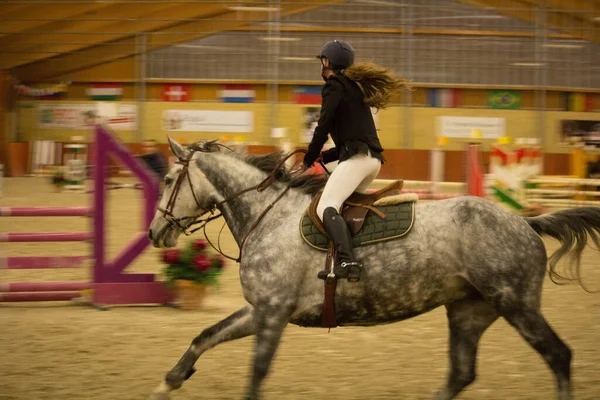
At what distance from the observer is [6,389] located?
530 cm

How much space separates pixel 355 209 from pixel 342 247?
310 millimetres

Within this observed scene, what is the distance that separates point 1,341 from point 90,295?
4.38ft

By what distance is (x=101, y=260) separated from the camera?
24.8 ft

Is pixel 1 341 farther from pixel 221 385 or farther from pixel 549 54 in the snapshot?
pixel 549 54

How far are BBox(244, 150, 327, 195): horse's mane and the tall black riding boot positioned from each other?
0.44 metres

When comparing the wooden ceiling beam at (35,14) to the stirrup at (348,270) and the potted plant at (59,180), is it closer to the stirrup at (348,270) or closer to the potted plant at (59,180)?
the potted plant at (59,180)

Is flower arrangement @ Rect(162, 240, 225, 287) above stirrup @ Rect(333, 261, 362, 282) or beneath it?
beneath

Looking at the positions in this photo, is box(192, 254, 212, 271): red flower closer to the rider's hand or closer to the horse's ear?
the horse's ear

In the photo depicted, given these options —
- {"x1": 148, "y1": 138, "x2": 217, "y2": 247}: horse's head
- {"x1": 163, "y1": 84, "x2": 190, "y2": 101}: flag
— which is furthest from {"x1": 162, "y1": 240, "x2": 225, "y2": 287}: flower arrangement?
{"x1": 163, "y1": 84, "x2": 190, "y2": 101}: flag

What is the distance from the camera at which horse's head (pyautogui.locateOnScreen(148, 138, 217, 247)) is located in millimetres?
5395

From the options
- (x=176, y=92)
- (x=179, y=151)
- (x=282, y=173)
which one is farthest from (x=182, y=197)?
(x=176, y=92)

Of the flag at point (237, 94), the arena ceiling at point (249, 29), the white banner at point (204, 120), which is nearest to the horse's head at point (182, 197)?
the arena ceiling at point (249, 29)

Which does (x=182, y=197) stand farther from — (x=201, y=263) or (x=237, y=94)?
(x=237, y=94)

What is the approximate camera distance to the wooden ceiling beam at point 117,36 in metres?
21.5
